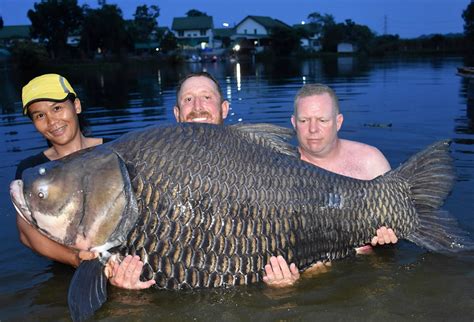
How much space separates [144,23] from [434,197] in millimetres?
78013

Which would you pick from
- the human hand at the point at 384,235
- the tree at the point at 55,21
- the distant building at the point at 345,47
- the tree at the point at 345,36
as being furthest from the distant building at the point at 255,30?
the human hand at the point at 384,235

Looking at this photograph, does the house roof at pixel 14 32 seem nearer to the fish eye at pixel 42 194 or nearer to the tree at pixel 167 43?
the tree at pixel 167 43

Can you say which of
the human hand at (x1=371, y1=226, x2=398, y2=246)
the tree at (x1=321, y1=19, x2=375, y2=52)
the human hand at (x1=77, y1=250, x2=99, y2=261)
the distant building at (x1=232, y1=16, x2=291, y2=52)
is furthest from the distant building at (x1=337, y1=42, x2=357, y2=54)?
the human hand at (x1=77, y1=250, x2=99, y2=261)

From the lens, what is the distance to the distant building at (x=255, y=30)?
84.6 meters

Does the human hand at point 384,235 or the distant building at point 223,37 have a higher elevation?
the distant building at point 223,37

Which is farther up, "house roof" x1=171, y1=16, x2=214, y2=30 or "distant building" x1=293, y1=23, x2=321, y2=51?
"house roof" x1=171, y1=16, x2=214, y2=30

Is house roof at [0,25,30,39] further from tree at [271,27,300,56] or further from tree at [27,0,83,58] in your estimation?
tree at [271,27,300,56]

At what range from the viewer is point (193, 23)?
92438 millimetres

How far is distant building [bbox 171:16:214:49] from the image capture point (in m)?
90.2

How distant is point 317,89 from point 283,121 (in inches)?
281

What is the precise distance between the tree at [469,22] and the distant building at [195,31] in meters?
42.2

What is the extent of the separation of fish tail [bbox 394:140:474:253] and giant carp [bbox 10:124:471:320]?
1.57 ft

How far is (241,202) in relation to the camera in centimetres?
356

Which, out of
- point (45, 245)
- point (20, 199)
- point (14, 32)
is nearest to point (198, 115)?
point (45, 245)
